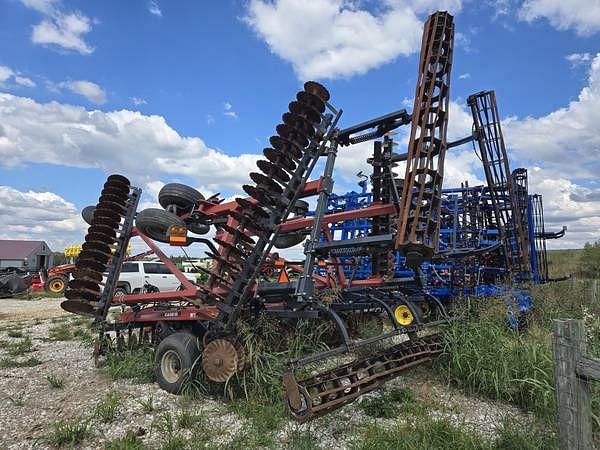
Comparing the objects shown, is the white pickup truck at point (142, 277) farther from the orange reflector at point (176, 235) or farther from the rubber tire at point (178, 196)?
the orange reflector at point (176, 235)

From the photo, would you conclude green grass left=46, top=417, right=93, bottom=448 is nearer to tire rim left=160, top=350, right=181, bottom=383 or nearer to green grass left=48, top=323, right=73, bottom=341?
tire rim left=160, top=350, right=181, bottom=383

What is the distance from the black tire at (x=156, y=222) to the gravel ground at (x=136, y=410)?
2.02 meters

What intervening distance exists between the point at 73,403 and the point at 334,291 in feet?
11.1

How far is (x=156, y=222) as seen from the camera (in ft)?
20.0

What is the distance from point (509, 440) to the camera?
358 cm

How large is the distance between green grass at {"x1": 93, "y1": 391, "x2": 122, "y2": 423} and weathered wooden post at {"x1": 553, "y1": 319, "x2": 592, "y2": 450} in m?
3.96

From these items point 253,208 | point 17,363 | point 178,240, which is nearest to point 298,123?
point 253,208

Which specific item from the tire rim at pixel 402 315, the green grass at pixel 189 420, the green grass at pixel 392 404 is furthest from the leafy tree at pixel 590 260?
the green grass at pixel 189 420

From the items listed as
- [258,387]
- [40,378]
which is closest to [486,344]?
[258,387]

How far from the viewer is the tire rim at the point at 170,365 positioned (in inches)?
212

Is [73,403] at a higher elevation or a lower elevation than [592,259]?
lower

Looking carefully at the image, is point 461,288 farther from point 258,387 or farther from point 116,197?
point 116,197

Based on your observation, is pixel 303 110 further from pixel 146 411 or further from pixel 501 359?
pixel 146 411

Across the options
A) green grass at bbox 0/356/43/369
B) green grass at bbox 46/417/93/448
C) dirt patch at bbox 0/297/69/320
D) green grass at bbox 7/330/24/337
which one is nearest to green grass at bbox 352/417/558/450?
green grass at bbox 46/417/93/448
